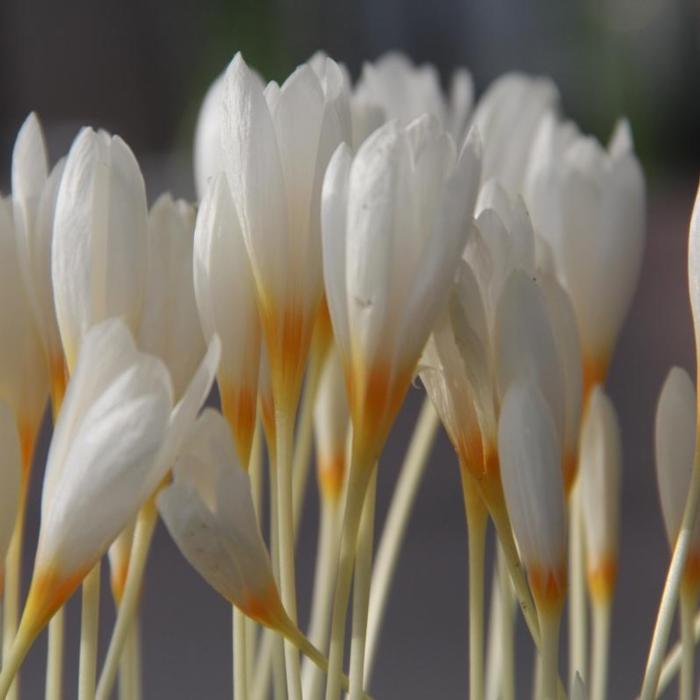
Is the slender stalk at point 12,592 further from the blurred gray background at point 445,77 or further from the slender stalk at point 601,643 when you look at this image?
the blurred gray background at point 445,77

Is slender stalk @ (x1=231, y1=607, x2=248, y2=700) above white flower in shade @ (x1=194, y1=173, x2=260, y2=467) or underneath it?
underneath

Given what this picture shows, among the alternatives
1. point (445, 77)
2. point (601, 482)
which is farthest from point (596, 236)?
point (445, 77)

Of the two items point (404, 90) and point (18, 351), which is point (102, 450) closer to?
point (18, 351)

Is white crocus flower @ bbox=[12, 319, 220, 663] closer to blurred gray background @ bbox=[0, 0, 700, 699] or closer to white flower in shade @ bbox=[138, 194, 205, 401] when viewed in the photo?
white flower in shade @ bbox=[138, 194, 205, 401]

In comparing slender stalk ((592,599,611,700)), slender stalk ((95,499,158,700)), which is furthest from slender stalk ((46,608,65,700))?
slender stalk ((592,599,611,700))

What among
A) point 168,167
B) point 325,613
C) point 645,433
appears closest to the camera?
point 325,613

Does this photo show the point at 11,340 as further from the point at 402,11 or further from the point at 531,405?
the point at 402,11

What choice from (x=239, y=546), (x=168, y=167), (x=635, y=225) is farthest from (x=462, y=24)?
(x=239, y=546)
